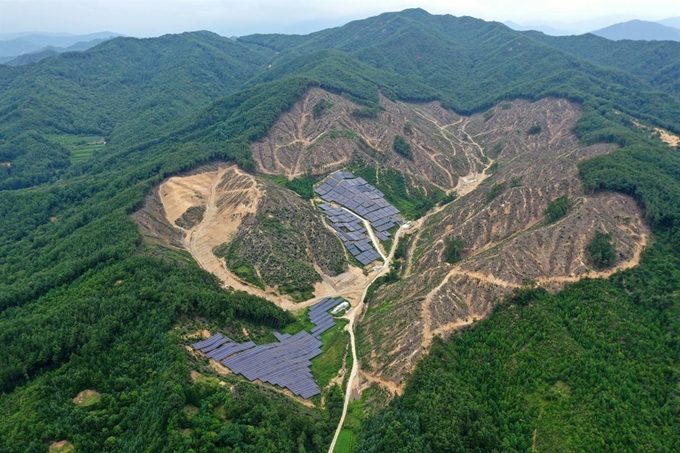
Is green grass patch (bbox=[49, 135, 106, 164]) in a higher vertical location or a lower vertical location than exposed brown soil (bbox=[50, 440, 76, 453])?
higher

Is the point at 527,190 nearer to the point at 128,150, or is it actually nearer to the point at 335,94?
the point at 335,94

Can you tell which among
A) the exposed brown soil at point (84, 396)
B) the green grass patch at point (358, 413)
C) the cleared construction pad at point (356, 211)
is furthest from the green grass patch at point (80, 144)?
the green grass patch at point (358, 413)

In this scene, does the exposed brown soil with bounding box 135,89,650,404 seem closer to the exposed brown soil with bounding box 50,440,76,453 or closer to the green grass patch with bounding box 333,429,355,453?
the green grass patch with bounding box 333,429,355,453

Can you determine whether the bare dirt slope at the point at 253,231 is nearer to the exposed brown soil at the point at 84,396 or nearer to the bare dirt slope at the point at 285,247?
the bare dirt slope at the point at 285,247

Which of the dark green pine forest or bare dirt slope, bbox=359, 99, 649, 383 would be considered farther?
bare dirt slope, bbox=359, 99, 649, 383

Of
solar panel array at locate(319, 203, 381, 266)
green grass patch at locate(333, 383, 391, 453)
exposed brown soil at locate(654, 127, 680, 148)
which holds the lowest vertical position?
green grass patch at locate(333, 383, 391, 453)

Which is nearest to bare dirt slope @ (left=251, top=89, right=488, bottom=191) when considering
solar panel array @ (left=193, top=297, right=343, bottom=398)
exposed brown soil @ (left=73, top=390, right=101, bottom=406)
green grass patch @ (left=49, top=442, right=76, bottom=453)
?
solar panel array @ (left=193, top=297, right=343, bottom=398)

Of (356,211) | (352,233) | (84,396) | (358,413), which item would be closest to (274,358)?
(358,413)

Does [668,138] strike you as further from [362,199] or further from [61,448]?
[61,448]
